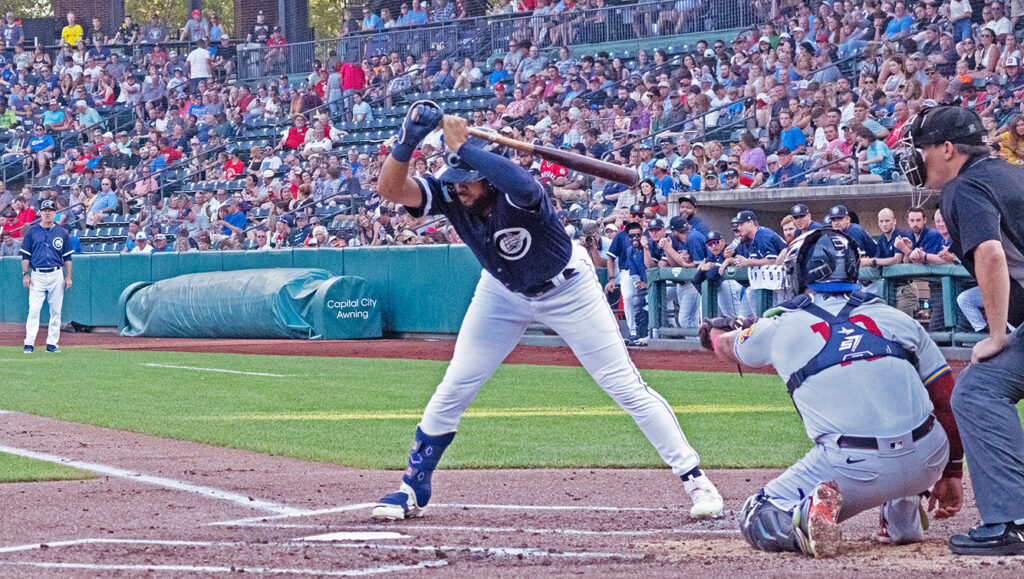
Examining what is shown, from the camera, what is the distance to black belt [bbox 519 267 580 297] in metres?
5.23

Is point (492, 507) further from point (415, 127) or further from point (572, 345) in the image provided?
point (415, 127)

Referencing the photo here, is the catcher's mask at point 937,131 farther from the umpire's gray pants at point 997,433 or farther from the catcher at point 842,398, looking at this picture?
the umpire's gray pants at point 997,433

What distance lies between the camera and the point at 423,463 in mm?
5426

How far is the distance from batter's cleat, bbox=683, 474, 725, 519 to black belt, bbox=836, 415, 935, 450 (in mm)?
1006

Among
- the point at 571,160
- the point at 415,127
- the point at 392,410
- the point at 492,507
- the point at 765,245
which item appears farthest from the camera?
the point at 765,245

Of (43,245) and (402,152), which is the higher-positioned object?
(402,152)

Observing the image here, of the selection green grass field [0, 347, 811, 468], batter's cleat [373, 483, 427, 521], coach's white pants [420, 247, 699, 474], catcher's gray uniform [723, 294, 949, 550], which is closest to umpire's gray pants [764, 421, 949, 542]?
catcher's gray uniform [723, 294, 949, 550]

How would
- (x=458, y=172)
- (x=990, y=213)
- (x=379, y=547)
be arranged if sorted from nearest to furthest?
(x=990, y=213) → (x=379, y=547) → (x=458, y=172)

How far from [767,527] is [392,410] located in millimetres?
5745

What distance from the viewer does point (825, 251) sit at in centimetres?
432

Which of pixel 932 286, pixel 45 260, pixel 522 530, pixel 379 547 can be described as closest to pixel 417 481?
pixel 522 530

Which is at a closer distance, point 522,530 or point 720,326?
point 720,326

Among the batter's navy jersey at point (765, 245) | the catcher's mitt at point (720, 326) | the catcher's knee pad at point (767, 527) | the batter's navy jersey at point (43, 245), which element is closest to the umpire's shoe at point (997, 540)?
the catcher's knee pad at point (767, 527)

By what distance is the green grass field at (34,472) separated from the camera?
6637mm
